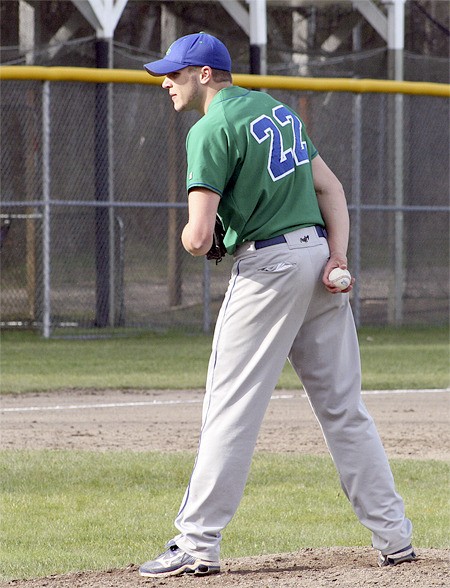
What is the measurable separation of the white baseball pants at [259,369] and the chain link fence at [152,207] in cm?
993

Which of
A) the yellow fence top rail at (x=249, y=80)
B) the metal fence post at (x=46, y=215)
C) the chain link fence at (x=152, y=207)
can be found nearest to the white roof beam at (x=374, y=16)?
the chain link fence at (x=152, y=207)

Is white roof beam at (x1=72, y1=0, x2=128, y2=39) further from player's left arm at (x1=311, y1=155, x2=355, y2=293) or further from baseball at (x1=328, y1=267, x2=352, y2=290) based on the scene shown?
baseball at (x1=328, y1=267, x2=352, y2=290)

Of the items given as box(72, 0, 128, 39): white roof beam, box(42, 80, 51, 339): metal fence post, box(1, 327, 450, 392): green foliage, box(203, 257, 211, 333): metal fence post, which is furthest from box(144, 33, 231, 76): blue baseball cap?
box(72, 0, 128, 39): white roof beam

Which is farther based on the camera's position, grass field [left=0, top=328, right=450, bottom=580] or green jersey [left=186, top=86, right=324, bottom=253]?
grass field [left=0, top=328, right=450, bottom=580]

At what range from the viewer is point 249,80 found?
48.1ft

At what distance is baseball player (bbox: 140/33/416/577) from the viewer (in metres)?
3.96

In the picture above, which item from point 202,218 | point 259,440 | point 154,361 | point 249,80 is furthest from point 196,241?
point 249,80

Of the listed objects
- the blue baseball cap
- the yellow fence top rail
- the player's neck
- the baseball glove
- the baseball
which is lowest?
the baseball

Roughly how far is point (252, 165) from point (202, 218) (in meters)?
0.27

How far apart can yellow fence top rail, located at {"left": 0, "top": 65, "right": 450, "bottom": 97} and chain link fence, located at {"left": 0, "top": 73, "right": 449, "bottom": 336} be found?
375mm

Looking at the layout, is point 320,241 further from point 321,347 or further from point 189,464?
point 189,464

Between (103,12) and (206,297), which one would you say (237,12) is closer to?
(103,12)

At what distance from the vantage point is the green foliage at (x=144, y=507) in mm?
4898

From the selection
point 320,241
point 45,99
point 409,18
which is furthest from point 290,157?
point 409,18
